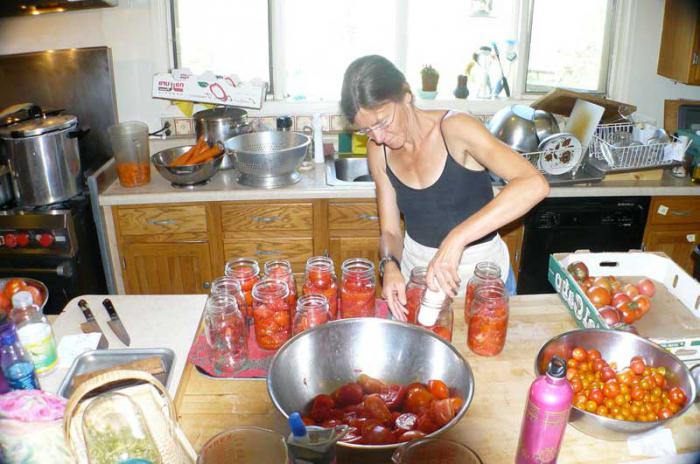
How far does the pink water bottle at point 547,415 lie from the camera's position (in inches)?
38.8

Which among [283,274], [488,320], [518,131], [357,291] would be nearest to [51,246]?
[283,274]

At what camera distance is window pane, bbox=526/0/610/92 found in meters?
3.26

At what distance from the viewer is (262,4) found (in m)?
3.14

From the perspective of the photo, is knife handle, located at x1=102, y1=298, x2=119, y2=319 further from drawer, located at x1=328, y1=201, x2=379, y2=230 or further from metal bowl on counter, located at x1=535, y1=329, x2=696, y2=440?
drawer, located at x1=328, y1=201, x2=379, y2=230

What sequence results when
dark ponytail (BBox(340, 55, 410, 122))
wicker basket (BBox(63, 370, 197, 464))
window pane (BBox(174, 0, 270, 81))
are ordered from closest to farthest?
1. wicker basket (BBox(63, 370, 197, 464))
2. dark ponytail (BBox(340, 55, 410, 122))
3. window pane (BBox(174, 0, 270, 81))

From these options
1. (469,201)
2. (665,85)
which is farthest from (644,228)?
(469,201)

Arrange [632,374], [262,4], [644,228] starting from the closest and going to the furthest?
[632,374]
[644,228]
[262,4]

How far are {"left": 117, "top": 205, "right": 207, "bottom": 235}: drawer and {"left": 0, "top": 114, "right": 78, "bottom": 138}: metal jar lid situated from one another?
0.45m

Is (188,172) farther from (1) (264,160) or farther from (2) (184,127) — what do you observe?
(2) (184,127)

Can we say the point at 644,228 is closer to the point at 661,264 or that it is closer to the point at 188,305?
the point at 661,264

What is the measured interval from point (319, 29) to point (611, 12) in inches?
66.2

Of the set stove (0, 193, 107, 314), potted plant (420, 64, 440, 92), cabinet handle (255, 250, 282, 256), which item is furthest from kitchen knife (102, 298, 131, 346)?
potted plant (420, 64, 440, 92)

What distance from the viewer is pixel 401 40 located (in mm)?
3221

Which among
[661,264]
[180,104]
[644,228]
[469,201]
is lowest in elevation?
[644,228]
